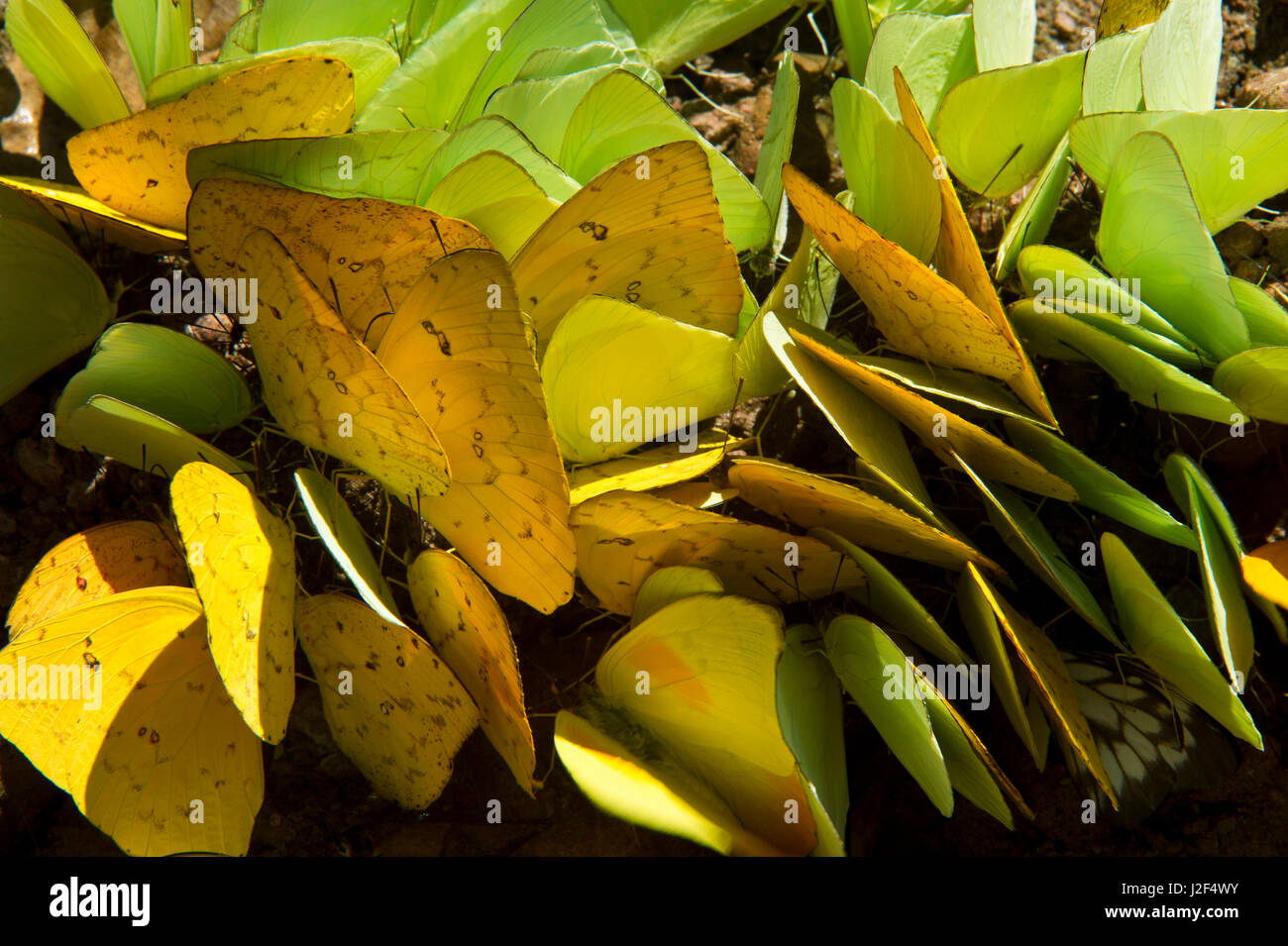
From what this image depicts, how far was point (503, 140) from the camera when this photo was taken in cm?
63

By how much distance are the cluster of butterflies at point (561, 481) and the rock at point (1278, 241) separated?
24 cm

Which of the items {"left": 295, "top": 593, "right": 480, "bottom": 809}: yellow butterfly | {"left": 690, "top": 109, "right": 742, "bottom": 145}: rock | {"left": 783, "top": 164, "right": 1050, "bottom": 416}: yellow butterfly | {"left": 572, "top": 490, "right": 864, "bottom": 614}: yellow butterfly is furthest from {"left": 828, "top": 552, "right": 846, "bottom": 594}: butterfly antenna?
{"left": 690, "top": 109, "right": 742, "bottom": 145}: rock

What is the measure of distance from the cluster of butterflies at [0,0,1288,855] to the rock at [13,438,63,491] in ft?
0.30

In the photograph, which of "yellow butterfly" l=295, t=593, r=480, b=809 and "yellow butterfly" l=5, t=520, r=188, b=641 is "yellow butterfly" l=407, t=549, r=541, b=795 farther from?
"yellow butterfly" l=5, t=520, r=188, b=641

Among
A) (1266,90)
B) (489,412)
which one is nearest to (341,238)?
(489,412)

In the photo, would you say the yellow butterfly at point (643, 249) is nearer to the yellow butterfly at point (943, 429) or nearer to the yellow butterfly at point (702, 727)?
the yellow butterfly at point (943, 429)

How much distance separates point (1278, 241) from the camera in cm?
73

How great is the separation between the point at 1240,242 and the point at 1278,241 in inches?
1.1

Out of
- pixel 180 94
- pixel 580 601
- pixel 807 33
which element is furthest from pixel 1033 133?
pixel 180 94

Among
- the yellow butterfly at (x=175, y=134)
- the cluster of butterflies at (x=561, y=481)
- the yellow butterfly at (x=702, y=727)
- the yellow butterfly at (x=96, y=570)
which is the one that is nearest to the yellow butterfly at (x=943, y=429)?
the cluster of butterflies at (x=561, y=481)

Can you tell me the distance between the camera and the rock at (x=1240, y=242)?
73 centimetres

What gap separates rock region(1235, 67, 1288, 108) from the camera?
0.77 m

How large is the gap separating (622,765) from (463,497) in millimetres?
194

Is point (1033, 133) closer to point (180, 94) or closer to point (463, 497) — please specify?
point (463, 497)
